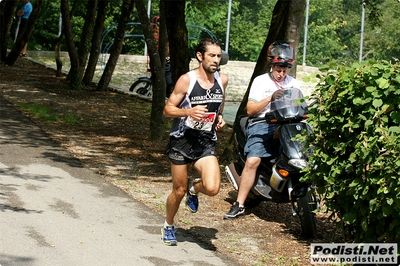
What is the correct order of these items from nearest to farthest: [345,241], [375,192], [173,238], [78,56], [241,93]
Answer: [375,192] < [345,241] < [173,238] < [78,56] < [241,93]

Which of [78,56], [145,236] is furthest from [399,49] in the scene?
[145,236]

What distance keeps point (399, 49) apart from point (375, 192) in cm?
2862

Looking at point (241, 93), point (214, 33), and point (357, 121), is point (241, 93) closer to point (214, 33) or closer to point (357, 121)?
point (214, 33)

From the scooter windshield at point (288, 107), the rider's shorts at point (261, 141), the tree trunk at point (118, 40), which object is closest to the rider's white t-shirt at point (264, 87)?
the rider's shorts at point (261, 141)

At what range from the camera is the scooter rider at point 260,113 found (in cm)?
870

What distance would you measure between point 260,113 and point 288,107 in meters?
0.54

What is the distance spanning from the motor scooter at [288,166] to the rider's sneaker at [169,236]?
4.28 ft

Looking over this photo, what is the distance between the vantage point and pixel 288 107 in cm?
834

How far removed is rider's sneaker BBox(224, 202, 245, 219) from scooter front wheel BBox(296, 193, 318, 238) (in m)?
0.74

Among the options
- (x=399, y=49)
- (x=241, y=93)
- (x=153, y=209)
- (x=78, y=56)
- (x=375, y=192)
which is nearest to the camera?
(x=375, y=192)

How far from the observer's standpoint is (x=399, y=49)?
111ft

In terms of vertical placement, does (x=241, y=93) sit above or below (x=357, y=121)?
below

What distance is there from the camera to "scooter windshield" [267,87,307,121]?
8.31 m

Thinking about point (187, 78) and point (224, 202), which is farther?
point (224, 202)
